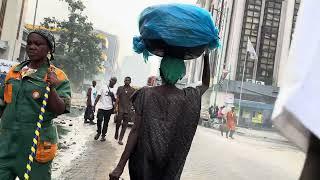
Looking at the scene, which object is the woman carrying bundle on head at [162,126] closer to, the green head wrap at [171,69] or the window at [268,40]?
the green head wrap at [171,69]

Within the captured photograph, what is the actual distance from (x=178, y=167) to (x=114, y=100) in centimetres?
888

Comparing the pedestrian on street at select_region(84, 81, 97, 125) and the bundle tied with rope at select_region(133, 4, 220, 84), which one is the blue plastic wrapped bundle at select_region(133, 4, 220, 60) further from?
the pedestrian on street at select_region(84, 81, 97, 125)

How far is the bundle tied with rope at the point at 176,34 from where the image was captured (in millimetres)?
3131

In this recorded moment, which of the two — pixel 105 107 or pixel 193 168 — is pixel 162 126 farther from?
pixel 105 107

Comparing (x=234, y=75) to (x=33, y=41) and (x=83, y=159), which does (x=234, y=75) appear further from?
(x=33, y=41)

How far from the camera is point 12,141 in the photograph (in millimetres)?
3164

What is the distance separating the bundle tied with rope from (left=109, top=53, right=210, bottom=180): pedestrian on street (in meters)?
0.13

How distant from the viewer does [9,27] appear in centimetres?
3562

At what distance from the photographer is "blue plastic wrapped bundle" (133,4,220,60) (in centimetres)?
313

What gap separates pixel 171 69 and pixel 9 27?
34561 mm

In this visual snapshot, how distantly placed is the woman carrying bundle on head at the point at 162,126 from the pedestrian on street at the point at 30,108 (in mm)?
520

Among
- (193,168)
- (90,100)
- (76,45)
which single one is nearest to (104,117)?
(193,168)

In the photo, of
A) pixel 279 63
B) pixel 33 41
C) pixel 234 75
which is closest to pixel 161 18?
pixel 33 41

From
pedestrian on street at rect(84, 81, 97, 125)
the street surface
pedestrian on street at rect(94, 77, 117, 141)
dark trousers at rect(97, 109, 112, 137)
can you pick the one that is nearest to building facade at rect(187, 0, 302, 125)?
pedestrian on street at rect(84, 81, 97, 125)
